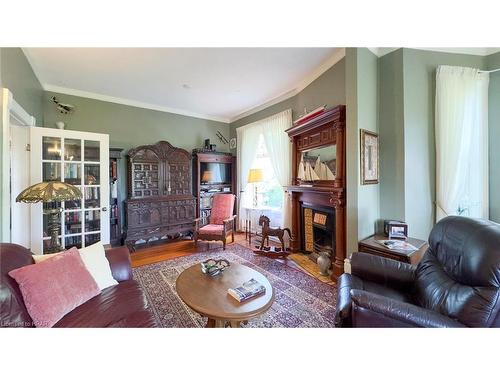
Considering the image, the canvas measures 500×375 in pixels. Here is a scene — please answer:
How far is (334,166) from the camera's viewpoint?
2.75 meters

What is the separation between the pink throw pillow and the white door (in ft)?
5.22

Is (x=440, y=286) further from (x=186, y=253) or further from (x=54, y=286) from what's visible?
(x=186, y=253)

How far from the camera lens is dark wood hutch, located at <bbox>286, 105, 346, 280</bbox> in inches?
98.2

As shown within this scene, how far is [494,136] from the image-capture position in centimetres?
239

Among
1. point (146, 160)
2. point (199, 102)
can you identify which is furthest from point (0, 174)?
point (199, 102)

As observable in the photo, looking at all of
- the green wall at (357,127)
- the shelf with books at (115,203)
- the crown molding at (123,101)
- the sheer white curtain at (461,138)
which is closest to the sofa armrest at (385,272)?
the green wall at (357,127)

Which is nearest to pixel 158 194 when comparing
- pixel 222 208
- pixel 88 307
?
pixel 222 208

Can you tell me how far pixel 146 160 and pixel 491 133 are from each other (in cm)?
489

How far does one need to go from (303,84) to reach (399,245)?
2.60 m

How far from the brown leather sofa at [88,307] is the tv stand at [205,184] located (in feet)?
9.30

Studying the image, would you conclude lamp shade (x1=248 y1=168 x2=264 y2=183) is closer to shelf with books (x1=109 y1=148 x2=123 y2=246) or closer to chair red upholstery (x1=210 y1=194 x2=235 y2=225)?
chair red upholstery (x1=210 y1=194 x2=235 y2=225)

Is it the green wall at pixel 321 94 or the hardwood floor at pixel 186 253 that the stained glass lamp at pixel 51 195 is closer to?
the hardwood floor at pixel 186 253

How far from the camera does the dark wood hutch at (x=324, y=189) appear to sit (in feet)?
8.18
